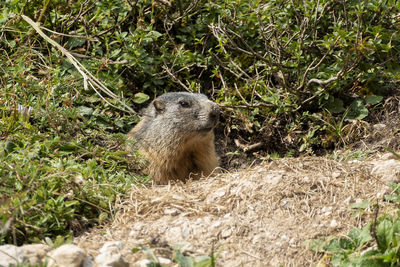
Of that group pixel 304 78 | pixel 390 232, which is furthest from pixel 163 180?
pixel 390 232

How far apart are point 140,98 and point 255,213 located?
3.18 m

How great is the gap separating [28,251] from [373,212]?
2.44 metres

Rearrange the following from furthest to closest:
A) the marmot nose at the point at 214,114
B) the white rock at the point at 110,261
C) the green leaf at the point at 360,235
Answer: the marmot nose at the point at 214,114 < the green leaf at the point at 360,235 < the white rock at the point at 110,261

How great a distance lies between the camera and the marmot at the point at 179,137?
5805 mm

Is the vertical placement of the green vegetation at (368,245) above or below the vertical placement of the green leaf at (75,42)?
below

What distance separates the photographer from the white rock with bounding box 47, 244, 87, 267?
Result: 3041 millimetres

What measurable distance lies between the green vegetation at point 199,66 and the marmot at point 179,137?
406 millimetres

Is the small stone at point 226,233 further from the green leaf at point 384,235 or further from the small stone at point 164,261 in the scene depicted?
the green leaf at point 384,235

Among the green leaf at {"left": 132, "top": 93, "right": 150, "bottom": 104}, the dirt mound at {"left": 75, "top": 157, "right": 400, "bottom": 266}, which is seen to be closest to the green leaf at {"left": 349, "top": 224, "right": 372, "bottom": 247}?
the dirt mound at {"left": 75, "top": 157, "right": 400, "bottom": 266}

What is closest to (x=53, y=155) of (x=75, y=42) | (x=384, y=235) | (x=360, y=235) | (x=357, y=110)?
(x=75, y=42)

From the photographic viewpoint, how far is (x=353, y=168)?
4.46 m

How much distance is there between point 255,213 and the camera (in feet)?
12.8

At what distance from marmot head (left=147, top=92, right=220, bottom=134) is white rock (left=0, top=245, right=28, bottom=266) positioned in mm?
3000

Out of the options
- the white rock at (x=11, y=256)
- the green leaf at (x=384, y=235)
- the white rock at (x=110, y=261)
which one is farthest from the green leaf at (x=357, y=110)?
the white rock at (x=11, y=256)
